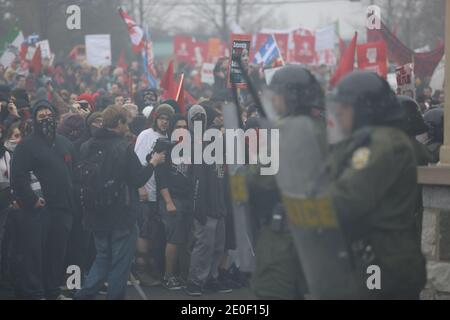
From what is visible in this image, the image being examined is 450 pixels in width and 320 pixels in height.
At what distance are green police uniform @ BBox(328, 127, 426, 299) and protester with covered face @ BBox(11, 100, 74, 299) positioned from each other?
474 centimetres

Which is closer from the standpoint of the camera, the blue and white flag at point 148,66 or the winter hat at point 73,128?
the winter hat at point 73,128

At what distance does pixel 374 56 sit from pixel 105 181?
31.4 ft

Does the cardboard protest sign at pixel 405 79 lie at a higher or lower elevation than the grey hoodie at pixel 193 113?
higher

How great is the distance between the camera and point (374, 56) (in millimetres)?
17438

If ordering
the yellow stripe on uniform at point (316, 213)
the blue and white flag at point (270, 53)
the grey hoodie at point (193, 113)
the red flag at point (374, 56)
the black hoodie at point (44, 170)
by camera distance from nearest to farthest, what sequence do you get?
the yellow stripe on uniform at point (316, 213), the black hoodie at point (44, 170), the grey hoodie at point (193, 113), the red flag at point (374, 56), the blue and white flag at point (270, 53)

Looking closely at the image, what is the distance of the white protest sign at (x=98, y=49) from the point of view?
22969 millimetres

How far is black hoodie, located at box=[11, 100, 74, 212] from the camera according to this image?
9.20 metres

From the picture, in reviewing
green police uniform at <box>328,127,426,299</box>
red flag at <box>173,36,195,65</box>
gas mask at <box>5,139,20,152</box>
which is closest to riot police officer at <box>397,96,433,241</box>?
green police uniform at <box>328,127,426,299</box>

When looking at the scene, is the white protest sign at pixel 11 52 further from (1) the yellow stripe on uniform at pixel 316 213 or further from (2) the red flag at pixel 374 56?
(1) the yellow stripe on uniform at pixel 316 213

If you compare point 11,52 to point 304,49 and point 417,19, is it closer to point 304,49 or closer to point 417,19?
point 304,49

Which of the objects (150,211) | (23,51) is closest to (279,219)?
(150,211)

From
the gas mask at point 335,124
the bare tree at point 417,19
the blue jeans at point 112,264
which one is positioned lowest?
the blue jeans at point 112,264

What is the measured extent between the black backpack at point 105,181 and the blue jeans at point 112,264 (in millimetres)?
244

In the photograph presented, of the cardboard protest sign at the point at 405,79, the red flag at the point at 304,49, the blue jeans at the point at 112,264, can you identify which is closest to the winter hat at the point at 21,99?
the blue jeans at the point at 112,264
